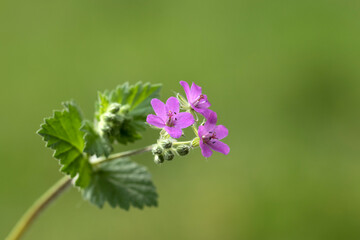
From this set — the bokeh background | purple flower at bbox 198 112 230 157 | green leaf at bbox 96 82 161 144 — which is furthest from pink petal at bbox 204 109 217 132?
the bokeh background

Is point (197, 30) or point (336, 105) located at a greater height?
point (197, 30)

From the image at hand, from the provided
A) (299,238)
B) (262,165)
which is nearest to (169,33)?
(262,165)

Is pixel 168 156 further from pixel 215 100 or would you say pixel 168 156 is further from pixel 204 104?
pixel 215 100

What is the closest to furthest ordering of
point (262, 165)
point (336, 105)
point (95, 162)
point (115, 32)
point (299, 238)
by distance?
1. point (95, 162)
2. point (299, 238)
3. point (262, 165)
4. point (336, 105)
5. point (115, 32)

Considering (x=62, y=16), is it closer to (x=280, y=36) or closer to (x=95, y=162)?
(x=280, y=36)

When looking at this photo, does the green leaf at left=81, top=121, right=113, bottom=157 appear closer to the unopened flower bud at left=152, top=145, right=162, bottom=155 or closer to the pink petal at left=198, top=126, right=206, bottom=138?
the unopened flower bud at left=152, top=145, right=162, bottom=155
